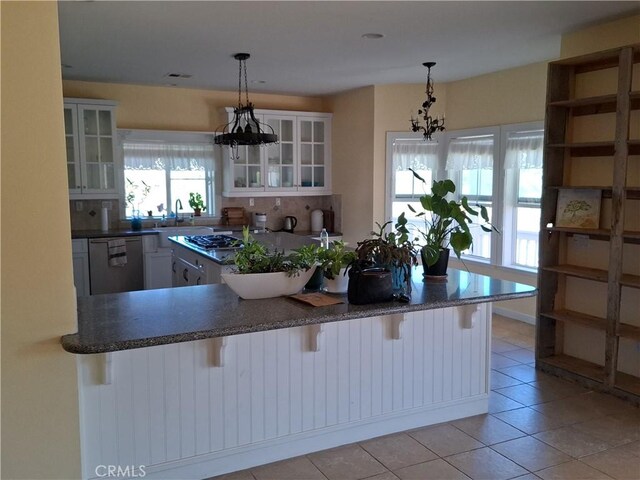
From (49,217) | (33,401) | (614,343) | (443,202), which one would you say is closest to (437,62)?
(443,202)

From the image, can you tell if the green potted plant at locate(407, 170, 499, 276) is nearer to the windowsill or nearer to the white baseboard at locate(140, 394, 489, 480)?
the white baseboard at locate(140, 394, 489, 480)

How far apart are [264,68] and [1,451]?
4.25m

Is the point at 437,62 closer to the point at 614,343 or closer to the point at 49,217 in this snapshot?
the point at 614,343

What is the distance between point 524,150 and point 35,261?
4806mm

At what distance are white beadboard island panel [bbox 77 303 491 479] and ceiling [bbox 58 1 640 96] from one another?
203 centimetres

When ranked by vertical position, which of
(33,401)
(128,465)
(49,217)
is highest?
(49,217)

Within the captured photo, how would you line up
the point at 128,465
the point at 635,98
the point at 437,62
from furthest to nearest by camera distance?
the point at 437,62, the point at 635,98, the point at 128,465

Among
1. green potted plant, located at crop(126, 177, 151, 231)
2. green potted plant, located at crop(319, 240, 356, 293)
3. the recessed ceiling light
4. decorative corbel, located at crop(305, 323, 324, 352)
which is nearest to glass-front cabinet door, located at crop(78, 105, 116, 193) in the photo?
green potted plant, located at crop(126, 177, 151, 231)

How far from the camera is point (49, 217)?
7.11 feet

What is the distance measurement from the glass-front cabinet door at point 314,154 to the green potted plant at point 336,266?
171 inches

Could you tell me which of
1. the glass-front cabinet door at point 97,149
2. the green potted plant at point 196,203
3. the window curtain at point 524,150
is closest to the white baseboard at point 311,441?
the window curtain at point 524,150

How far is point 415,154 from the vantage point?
6645 mm

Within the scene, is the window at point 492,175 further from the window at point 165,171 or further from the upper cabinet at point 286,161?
the window at point 165,171

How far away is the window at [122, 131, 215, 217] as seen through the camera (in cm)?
675
